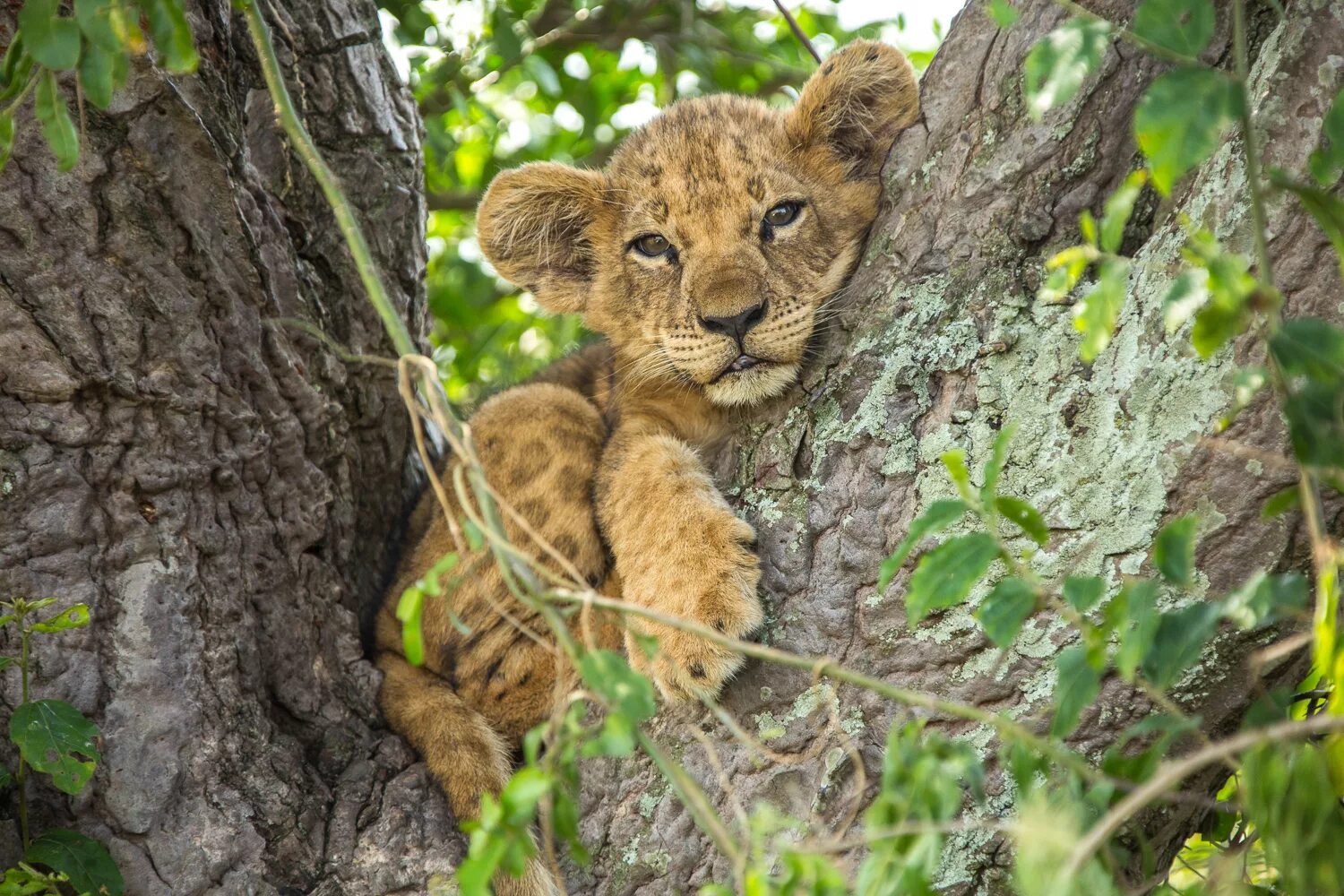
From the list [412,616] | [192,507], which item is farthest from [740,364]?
[412,616]

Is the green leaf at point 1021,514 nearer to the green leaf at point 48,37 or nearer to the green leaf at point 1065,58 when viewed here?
the green leaf at point 1065,58

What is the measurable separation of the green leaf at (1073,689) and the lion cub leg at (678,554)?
97 centimetres

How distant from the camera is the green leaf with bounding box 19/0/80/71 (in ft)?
6.47

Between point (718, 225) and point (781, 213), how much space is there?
7.8 inches

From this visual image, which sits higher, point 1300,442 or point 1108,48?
point 1108,48

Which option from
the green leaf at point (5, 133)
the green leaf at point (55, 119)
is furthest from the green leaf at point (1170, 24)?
the green leaf at point (5, 133)

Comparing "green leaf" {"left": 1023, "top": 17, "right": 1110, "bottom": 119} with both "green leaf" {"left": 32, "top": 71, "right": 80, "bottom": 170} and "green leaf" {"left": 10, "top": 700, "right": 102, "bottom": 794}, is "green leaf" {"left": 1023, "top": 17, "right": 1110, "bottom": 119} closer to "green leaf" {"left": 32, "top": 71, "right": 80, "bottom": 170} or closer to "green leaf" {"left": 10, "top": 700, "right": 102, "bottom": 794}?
"green leaf" {"left": 32, "top": 71, "right": 80, "bottom": 170}


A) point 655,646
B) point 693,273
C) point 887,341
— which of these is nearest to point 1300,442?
point 655,646

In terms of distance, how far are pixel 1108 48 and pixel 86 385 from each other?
2.33 m

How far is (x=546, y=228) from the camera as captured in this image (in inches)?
165

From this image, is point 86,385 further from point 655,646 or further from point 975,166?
point 975,166

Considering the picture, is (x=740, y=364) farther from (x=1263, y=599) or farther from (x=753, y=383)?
(x=1263, y=599)

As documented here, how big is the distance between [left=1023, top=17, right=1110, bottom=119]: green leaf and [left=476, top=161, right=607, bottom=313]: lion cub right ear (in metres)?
2.58

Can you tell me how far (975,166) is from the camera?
8.88 feet
